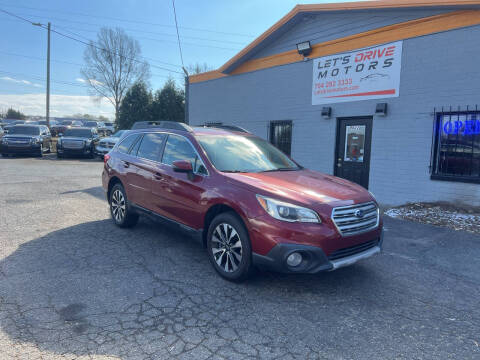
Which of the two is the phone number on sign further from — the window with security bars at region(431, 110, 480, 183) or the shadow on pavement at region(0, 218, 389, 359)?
the shadow on pavement at region(0, 218, 389, 359)

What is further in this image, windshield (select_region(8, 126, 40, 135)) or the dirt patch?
windshield (select_region(8, 126, 40, 135))

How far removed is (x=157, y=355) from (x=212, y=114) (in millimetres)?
12061

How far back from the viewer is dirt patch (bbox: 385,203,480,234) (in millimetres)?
6491

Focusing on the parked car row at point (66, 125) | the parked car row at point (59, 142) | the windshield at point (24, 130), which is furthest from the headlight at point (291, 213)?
Result: the parked car row at point (66, 125)

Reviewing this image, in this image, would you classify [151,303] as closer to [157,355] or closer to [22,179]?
[157,355]

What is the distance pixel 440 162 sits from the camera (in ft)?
A: 25.7

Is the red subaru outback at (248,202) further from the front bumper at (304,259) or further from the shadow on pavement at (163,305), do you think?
the shadow on pavement at (163,305)

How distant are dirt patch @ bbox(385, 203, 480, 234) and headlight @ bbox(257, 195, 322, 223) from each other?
4489mm

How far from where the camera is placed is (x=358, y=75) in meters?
9.13

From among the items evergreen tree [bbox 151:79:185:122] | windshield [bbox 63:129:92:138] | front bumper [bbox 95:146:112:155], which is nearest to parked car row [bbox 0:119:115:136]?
evergreen tree [bbox 151:79:185:122]

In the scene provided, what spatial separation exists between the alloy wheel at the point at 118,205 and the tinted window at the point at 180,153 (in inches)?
53.7

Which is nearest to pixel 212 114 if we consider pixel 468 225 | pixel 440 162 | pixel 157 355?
pixel 440 162

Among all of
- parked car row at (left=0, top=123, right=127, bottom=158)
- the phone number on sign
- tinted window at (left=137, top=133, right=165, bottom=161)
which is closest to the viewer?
tinted window at (left=137, top=133, right=165, bottom=161)

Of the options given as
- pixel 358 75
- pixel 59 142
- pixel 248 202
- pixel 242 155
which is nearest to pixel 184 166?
pixel 242 155
